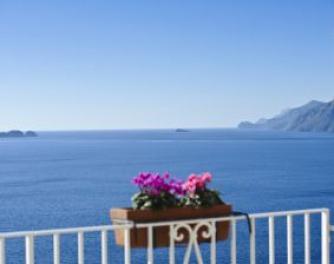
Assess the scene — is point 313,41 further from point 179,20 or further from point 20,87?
point 20,87

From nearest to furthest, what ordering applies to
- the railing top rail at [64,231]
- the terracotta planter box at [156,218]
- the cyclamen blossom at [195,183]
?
the railing top rail at [64,231]
the terracotta planter box at [156,218]
the cyclamen blossom at [195,183]

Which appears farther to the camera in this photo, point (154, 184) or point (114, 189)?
point (114, 189)

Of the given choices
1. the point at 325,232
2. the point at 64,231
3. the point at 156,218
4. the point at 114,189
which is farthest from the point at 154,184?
the point at 114,189

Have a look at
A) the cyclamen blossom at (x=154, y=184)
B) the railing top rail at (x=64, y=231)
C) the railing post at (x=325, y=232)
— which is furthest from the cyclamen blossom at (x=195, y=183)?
the railing post at (x=325, y=232)

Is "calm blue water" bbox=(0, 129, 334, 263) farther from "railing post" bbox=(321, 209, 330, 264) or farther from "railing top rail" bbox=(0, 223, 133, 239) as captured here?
"railing top rail" bbox=(0, 223, 133, 239)

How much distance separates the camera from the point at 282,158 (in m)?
90.9

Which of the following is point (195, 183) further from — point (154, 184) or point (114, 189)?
point (114, 189)

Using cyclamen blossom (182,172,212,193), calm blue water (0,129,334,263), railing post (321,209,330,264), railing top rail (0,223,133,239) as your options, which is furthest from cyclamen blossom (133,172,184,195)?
calm blue water (0,129,334,263)

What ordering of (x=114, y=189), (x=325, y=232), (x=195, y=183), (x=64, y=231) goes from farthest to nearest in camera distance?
(x=114, y=189) < (x=325, y=232) < (x=195, y=183) < (x=64, y=231)

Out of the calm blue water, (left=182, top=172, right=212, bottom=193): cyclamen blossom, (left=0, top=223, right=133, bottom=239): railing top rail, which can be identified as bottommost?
the calm blue water

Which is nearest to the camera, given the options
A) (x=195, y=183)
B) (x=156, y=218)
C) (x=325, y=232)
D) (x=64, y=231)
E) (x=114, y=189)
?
(x=64, y=231)

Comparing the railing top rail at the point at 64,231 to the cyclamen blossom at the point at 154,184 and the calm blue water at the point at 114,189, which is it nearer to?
the cyclamen blossom at the point at 154,184

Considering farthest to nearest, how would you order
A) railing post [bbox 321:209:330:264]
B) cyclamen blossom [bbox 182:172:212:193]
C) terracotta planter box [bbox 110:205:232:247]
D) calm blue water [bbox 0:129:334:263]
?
calm blue water [bbox 0:129:334:263] → railing post [bbox 321:209:330:264] → cyclamen blossom [bbox 182:172:212:193] → terracotta planter box [bbox 110:205:232:247]

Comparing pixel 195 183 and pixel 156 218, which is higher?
pixel 195 183
